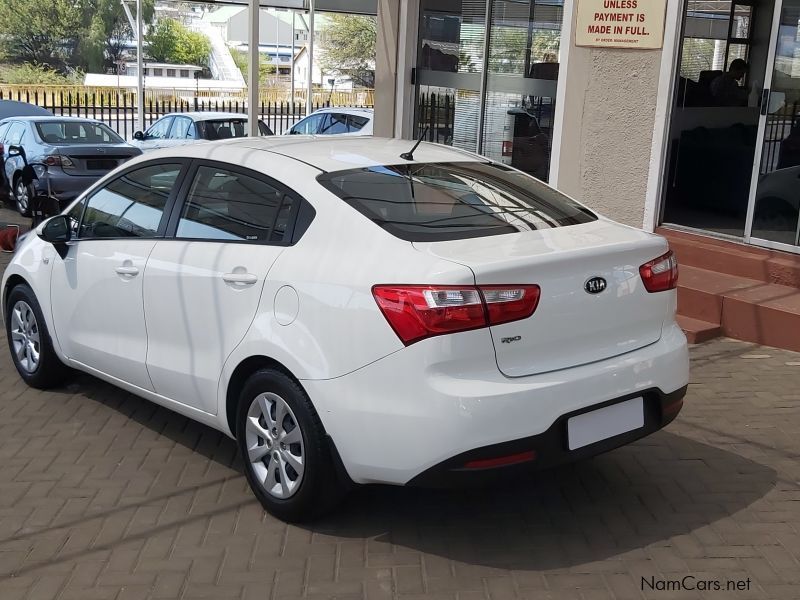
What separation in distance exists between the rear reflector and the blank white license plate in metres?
0.20

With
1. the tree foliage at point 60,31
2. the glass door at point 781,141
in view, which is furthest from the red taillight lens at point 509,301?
the tree foliage at point 60,31

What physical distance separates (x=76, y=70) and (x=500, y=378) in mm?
82768

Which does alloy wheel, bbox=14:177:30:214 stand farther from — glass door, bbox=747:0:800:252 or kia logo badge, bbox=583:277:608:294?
kia logo badge, bbox=583:277:608:294

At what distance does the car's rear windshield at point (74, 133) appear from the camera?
1403cm

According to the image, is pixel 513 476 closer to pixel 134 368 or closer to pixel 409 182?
pixel 409 182

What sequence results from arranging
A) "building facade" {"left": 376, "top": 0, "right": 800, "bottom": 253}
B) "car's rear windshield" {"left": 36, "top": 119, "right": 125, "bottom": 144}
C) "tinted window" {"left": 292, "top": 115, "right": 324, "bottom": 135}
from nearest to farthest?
"building facade" {"left": 376, "top": 0, "right": 800, "bottom": 253} < "car's rear windshield" {"left": 36, "top": 119, "right": 125, "bottom": 144} < "tinted window" {"left": 292, "top": 115, "right": 324, "bottom": 135}

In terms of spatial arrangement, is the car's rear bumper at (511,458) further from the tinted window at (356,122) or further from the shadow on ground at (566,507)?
the tinted window at (356,122)

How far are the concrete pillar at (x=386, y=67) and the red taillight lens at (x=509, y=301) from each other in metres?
8.02

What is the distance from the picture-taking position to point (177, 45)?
329 feet

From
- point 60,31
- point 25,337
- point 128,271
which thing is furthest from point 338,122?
point 60,31

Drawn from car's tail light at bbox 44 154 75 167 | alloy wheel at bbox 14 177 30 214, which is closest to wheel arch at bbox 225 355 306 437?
car's tail light at bbox 44 154 75 167

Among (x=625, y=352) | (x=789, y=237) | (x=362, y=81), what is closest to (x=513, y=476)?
(x=625, y=352)

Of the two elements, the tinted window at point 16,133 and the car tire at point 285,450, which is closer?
the car tire at point 285,450

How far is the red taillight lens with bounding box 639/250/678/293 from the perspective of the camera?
153 inches
